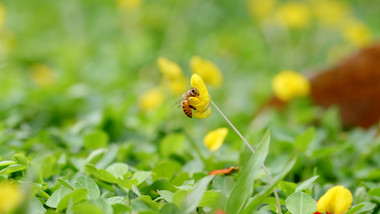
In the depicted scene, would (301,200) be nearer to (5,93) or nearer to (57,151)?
(57,151)

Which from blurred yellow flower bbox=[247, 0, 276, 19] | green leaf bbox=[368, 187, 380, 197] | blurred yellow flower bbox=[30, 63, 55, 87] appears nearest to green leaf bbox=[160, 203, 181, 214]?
green leaf bbox=[368, 187, 380, 197]

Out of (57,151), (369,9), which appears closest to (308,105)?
(57,151)

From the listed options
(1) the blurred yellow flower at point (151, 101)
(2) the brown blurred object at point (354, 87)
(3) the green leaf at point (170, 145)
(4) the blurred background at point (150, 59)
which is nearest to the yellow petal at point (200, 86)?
(4) the blurred background at point (150, 59)

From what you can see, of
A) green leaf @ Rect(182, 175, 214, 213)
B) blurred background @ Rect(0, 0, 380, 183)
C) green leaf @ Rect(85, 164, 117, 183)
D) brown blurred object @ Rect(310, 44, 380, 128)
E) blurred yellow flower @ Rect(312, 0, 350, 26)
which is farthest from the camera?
blurred yellow flower @ Rect(312, 0, 350, 26)

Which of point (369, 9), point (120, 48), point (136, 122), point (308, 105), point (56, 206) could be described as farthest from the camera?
point (369, 9)

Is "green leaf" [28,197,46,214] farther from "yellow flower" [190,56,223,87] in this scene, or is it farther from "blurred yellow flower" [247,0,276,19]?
"blurred yellow flower" [247,0,276,19]

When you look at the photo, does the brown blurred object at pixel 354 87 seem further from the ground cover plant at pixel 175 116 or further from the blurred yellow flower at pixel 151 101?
the blurred yellow flower at pixel 151 101

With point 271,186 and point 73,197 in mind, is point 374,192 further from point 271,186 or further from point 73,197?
point 73,197
